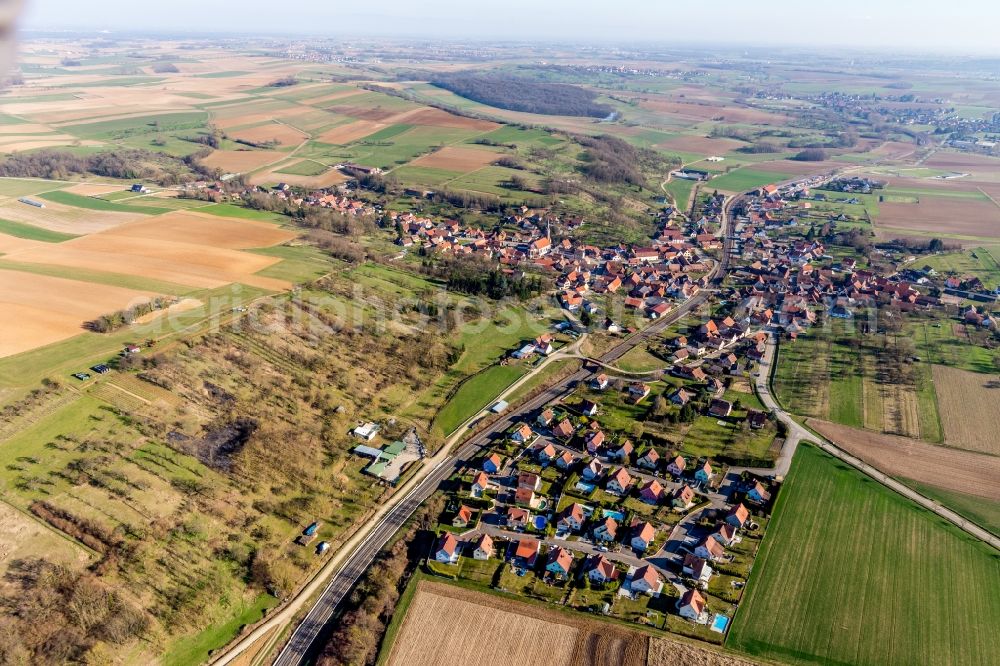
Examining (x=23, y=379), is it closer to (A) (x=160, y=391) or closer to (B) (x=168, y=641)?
(A) (x=160, y=391)

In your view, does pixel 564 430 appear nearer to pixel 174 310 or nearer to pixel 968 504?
pixel 968 504

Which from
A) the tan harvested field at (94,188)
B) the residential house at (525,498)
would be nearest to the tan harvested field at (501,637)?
the residential house at (525,498)

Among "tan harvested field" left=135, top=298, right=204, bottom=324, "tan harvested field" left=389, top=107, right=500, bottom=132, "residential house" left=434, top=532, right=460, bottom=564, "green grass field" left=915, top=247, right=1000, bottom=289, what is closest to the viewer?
"residential house" left=434, top=532, right=460, bottom=564

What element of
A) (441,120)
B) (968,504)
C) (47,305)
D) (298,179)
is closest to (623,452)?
(968,504)

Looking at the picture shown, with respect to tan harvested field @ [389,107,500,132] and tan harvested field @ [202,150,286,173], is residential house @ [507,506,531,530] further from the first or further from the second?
tan harvested field @ [389,107,500,132]

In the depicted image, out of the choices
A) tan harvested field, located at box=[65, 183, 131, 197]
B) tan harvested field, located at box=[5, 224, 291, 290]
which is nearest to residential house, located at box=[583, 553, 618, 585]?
tan harvested field, located at box=[5, 224, 291, 290]

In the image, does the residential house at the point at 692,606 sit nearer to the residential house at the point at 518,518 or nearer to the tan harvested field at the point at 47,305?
the residential house at the point at 518,518

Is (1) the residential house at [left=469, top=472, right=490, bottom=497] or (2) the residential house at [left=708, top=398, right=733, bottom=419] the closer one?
(1) the residential house at [left=469, top=472, right=490, bottom=497]

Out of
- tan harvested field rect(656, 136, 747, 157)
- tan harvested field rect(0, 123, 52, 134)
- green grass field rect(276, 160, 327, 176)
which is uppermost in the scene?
tan harvested field rect(656, 136, 747, 157)
